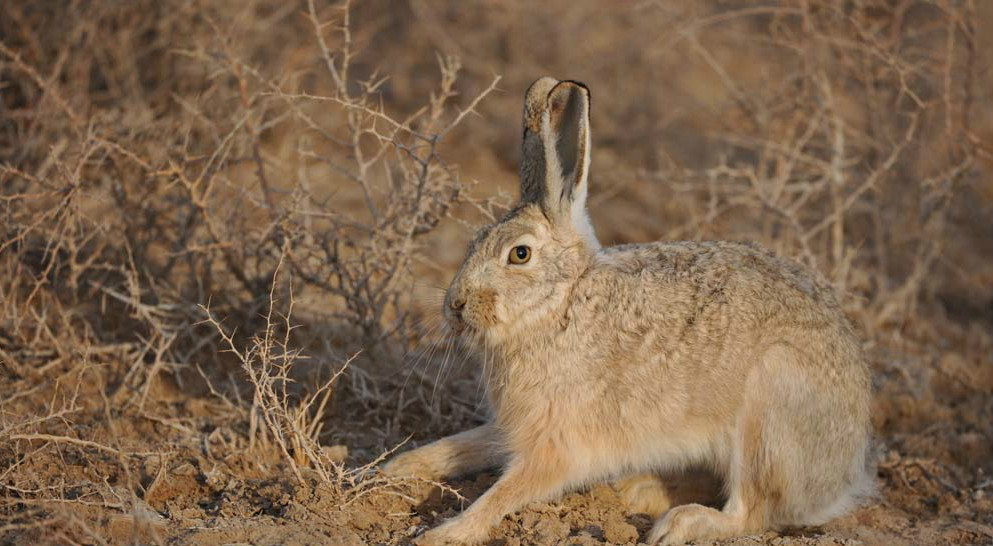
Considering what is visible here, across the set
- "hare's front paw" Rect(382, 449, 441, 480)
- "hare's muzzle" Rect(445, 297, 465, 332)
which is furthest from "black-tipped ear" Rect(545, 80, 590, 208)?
"hare's front paw" Rect(382, 449, 441, 480)

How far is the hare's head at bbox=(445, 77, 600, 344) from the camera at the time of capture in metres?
3.60

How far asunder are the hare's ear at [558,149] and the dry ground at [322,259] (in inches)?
11.0

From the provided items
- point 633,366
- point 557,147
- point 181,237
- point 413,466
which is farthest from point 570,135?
point 181,237

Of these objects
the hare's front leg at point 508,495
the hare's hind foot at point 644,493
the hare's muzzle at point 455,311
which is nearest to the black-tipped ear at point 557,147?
the hare's muzzle at point 455,311

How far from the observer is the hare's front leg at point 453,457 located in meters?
3.98

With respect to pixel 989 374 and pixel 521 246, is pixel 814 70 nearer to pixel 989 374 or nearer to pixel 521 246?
pixel 989 374

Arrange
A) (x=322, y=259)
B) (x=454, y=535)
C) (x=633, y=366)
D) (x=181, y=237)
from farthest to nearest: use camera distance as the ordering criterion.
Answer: (x=181, y=237) → (x=322, y=259) → (x=633, y=366) → (x=454, y=535)

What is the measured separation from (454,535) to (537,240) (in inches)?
41.6

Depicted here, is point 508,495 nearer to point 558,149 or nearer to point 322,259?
point 558,149

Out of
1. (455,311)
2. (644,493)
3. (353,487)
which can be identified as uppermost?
(455,311)

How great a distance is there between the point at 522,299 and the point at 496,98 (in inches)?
163

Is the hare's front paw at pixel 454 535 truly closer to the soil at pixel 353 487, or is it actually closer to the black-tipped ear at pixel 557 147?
the soil at pixel 353 487

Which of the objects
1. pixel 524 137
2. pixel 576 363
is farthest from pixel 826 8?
pixel 576 363

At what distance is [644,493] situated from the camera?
4035mm
